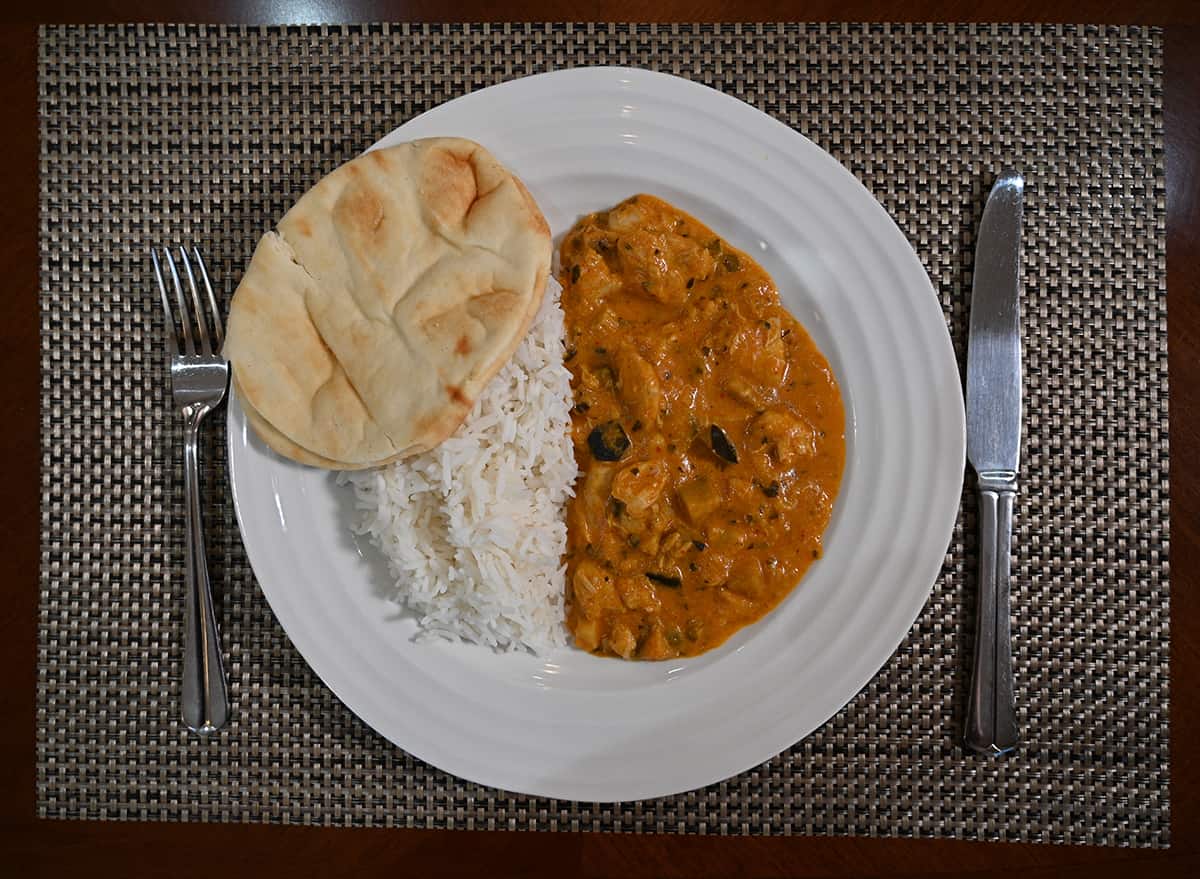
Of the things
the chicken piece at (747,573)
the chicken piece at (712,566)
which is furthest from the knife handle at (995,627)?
the chicken piece at (712,566)

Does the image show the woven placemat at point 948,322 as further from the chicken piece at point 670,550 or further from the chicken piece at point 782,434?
the chicken piece at point 670,550

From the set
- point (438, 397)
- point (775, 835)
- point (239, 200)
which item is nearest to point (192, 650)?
point (438, 397)

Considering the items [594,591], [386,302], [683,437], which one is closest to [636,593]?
[594,591]

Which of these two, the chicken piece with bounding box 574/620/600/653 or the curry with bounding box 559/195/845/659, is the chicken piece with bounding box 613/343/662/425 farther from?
the chicken piece with bounding box 574/620/600/653

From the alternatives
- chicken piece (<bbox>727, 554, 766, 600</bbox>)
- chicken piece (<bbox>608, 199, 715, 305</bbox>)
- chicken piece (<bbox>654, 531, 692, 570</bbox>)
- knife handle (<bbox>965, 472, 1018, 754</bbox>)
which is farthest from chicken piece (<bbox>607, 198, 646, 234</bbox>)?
knife handle (<bbox>965, 472, 1018, 754</bbox>)

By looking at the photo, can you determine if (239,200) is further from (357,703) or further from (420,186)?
(357,703)

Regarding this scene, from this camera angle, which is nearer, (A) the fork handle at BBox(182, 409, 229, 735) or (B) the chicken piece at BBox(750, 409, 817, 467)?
(B) the chicken piece at BBox(750, 409, 817, 467)
